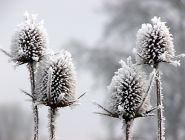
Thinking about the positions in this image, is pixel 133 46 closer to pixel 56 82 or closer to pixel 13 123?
pixel 13 123

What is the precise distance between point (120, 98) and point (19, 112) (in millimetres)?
20329

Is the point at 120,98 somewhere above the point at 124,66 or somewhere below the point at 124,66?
below

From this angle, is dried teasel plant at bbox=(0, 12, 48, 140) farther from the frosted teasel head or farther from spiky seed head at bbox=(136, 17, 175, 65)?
spiky seed head at bbox=(136, 17, 175, 65)

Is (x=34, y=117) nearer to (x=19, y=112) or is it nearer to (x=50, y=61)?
(x=50, y=61)

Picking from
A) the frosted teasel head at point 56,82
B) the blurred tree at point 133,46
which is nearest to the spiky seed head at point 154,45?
the frosted teasel head at point 56,82

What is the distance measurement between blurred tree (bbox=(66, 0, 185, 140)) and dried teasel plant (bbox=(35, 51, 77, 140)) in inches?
426

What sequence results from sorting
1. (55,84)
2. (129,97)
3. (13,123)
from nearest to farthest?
(129,97) → (55,84) → (13,123)

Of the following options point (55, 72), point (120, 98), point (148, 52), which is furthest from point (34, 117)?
point (148, 52)

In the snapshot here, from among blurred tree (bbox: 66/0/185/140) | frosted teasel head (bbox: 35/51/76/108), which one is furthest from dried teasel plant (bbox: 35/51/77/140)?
blurred tree (bbox: 66/0/185/140)

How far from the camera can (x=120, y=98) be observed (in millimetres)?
1955

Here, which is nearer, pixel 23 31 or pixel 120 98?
pixel 120 98

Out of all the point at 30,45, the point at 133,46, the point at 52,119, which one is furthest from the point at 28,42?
the point at 133,46

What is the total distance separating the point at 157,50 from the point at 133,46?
11.5 m

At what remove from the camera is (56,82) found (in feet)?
6.88
